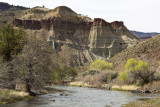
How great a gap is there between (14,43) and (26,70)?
9.32m

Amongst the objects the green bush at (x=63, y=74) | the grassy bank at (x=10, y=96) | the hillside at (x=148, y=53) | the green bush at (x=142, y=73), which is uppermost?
the hillside at (x=148, y=53)

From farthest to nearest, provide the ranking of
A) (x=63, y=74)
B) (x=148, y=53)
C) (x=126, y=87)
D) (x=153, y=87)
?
(x=63, y=74), (x=148, y=53), (x=126, y=87), (x=153, y=87)

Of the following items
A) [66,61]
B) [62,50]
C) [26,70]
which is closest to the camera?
[26,70]

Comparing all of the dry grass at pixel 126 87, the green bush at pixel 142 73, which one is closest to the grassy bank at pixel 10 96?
the green bush at pixel 142 73

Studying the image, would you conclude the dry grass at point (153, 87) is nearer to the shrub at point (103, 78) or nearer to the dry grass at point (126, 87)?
the dry grass at point (126, 87)

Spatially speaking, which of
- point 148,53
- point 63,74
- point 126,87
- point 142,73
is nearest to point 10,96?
point 142,73

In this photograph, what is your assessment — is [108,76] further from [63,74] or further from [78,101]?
[63,74]

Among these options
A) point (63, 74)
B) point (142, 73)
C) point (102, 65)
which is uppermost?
point (142, 73)

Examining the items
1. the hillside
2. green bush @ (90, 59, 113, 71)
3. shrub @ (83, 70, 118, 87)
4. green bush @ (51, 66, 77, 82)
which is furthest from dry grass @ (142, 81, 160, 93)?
green bush @ (51, 66, 77, 82)

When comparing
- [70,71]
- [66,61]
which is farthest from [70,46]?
[70,71]

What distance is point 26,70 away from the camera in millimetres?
41625

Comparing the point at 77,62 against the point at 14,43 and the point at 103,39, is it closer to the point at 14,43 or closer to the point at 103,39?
the point at 103,39

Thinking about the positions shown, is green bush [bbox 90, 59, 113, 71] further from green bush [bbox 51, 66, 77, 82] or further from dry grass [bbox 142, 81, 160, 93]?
dry grass [bbox 142, 81, 160, 93]

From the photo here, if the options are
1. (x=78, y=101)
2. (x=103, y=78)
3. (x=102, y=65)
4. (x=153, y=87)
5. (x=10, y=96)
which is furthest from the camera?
(x=102, y=65)
